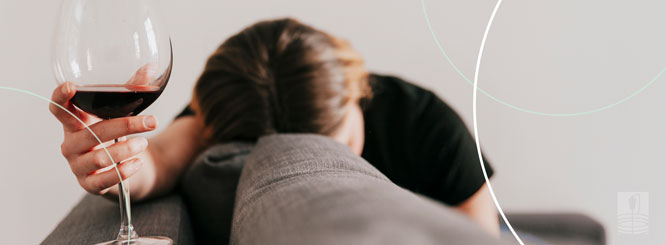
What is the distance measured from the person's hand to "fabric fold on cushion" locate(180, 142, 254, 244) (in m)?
0.26

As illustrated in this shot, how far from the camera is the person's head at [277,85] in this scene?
129 cm

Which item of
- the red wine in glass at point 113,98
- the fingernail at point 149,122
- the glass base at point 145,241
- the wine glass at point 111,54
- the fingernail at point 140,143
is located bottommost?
the glass base at point 145,241

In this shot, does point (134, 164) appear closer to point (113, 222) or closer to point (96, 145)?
point (96, 145)

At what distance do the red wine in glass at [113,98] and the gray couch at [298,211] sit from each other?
18cm

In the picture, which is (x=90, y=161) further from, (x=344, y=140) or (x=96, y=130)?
(x=344, y=140)

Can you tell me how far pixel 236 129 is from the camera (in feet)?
4.13

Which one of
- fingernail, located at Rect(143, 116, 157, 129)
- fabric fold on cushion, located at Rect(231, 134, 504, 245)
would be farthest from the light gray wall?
fabric fold on cushion, located at Rect(231, 134, 504, 245)

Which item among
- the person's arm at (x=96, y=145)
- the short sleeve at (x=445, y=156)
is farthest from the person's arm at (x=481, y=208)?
the person's arm at (x=96, y=145)

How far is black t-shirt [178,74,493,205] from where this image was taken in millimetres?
1447

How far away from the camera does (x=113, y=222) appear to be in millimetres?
946

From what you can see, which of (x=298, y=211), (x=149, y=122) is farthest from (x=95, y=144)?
(x=298, y=211)

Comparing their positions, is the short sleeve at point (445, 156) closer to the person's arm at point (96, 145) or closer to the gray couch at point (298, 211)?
the gray couch at point (298, 211)

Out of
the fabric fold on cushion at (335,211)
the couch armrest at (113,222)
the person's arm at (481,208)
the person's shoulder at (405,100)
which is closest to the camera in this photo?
the fabric fold on cushion at (335,211)

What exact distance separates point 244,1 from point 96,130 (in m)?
1.79
